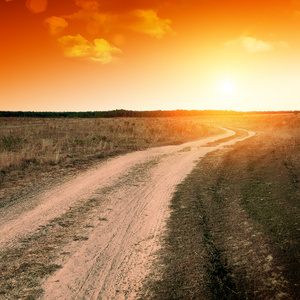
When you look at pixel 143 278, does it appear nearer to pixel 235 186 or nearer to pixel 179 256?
pixel 179 256

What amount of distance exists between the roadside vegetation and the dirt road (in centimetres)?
32

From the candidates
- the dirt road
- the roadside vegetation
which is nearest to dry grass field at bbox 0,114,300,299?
Answer: the roadside vegetation

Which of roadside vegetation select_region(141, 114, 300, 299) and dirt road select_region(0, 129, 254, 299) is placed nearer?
roadside vegetation select_region(141, 114, 300, 299)

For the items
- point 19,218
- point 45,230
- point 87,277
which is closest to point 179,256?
point 87,277

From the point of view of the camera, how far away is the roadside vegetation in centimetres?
310

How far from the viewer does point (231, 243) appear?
4168 millimetres

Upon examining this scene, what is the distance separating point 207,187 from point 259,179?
204cm

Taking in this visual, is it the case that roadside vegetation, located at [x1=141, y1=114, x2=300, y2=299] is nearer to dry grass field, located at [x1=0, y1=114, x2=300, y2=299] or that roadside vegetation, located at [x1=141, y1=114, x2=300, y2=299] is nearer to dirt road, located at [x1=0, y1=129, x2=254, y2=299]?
dry grass field, located at [x1=0, y1=114, x2=300, y2=299]

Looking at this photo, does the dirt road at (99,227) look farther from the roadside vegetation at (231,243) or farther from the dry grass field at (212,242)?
the roadside vegetation at (231,243)

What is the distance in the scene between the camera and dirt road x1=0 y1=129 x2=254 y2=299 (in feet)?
10.8

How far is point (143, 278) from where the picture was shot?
3.36 m

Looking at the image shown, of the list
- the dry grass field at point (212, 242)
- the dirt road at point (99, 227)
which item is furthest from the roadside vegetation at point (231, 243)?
the dirt road at point (99, 227)

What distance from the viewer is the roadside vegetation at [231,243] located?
10.2 feet

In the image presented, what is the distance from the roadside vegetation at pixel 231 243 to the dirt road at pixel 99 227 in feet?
1.04
